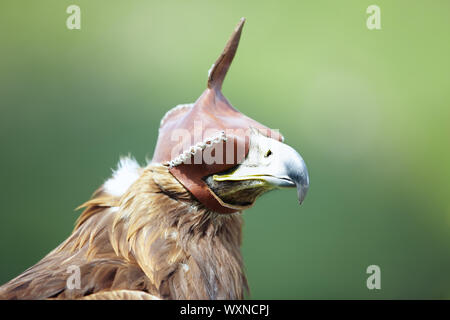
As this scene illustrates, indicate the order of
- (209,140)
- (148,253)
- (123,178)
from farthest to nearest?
1. (123,178)
2. (148,253)
3. (209,140)

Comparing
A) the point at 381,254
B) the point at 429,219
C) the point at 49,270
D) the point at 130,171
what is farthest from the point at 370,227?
the point at 49,270

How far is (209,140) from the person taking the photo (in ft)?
5.58

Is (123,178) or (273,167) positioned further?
(123,178)

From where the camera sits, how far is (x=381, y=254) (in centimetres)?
452

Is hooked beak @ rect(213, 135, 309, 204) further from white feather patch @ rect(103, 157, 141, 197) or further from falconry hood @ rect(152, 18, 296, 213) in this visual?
white feather patch @ rect(103, 157, 141, 197)

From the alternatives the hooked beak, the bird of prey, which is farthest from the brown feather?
the hooked beak

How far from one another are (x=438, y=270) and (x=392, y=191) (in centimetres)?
86

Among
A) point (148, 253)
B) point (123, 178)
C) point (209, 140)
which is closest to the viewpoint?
point (209, 140)

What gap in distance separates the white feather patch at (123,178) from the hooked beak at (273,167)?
1.59 feet

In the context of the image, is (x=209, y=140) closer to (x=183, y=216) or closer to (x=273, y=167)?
(x=273, y=167)

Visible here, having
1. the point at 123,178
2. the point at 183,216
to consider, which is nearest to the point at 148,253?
the point at 183,216

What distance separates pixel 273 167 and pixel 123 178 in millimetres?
738

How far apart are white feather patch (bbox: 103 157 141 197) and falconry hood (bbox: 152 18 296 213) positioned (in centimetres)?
→ 24

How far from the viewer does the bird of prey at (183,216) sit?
1.73m
